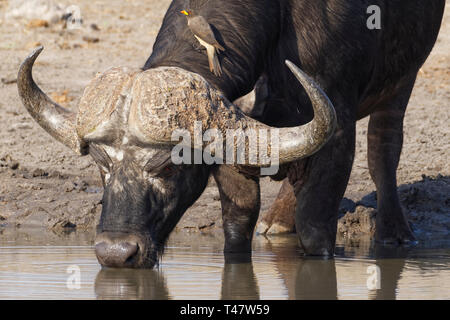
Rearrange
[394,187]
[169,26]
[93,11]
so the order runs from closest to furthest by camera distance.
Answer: [169,26]
[394,187]
[93,11]

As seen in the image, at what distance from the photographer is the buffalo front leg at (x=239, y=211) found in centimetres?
675

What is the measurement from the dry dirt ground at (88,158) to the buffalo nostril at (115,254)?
118 inches

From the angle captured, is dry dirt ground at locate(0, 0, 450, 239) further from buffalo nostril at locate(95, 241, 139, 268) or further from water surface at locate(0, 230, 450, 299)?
buffalo nostril at locate(95, 241, 139, 268)

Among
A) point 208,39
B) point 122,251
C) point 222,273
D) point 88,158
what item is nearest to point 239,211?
point 222,273

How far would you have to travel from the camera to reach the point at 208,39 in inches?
224

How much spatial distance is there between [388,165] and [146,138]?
3.22m

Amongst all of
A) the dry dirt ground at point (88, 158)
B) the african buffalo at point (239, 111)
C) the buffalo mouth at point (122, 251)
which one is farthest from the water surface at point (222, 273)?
the dry dirt ground at point (88, 158)

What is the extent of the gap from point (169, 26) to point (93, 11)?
9.28 metres

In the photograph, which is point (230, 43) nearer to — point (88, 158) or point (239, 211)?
point (239, 211)

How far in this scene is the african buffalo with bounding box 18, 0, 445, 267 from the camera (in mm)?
5258

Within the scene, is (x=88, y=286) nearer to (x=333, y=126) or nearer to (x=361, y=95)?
(x=333, y=126)

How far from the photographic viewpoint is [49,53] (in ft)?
42.6

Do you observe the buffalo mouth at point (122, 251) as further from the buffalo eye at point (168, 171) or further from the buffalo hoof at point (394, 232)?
the buffalo hoof at point (394, 232)
